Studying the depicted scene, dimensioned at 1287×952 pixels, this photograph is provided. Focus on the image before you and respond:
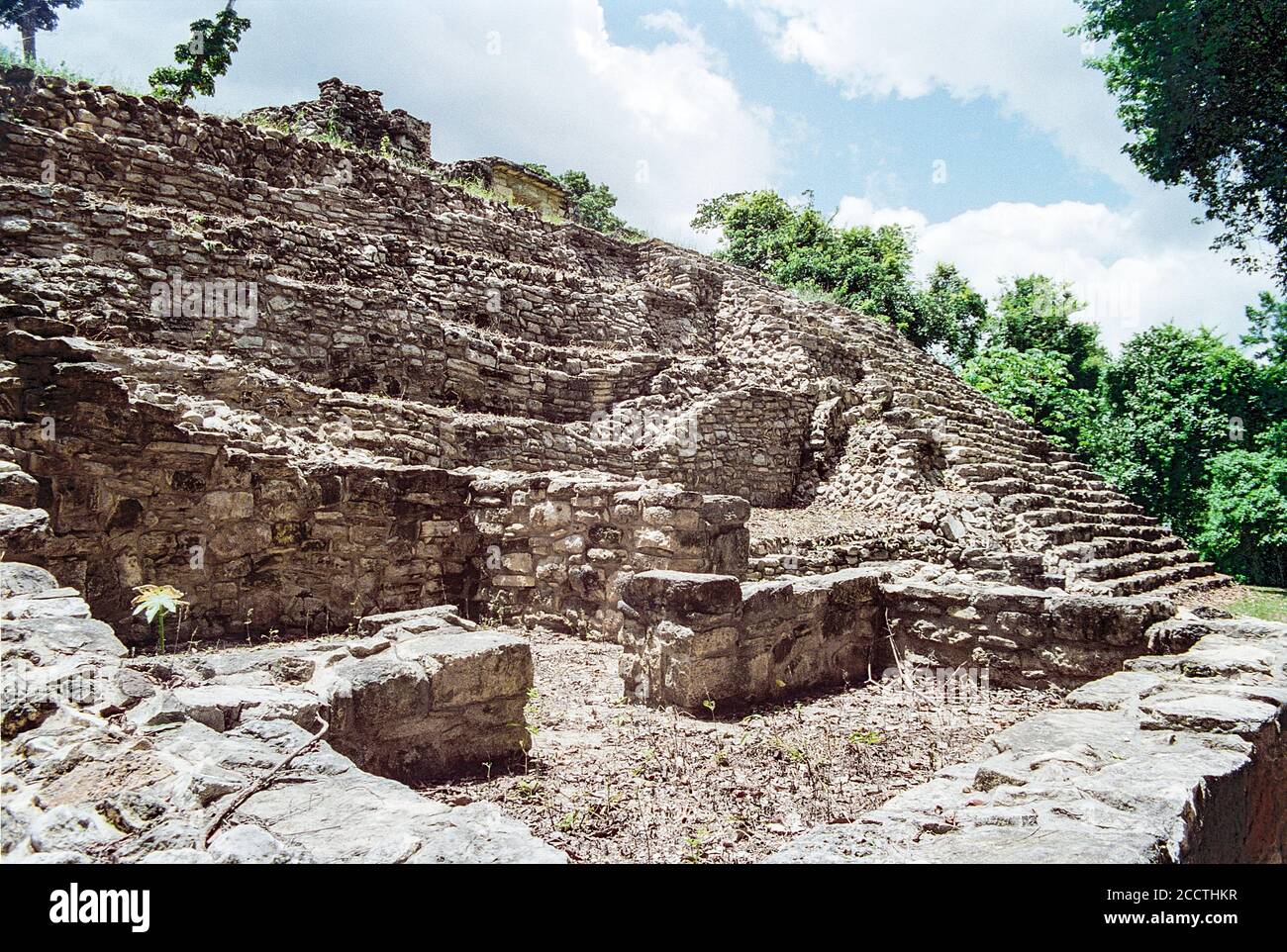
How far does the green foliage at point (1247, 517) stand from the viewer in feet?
54.5

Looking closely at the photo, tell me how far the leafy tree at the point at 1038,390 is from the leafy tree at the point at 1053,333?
1246 mm

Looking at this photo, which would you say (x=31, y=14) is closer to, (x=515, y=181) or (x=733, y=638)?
(x=515, y=181)

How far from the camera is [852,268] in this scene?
923 inches

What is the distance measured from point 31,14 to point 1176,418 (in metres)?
39.3

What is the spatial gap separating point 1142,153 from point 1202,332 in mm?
7080

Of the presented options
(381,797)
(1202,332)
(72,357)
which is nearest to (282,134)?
(72,357)

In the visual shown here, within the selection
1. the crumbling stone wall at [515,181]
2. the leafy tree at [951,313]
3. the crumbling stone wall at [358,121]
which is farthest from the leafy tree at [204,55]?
the leafy tree at [951,313]

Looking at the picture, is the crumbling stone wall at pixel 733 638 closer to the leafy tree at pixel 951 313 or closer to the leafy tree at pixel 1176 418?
the leafy tree at pixel 1176 418

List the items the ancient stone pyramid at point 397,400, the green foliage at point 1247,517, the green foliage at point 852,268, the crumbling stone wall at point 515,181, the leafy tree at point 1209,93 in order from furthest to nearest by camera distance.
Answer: the green foliage at point 852,268, the crumbling stone wall at point 515,181, the green foliage at point 1247,517, the leafy tree at point 1209,93, the ancient stone pyramid at point 397,400

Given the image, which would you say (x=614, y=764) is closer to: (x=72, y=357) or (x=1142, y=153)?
(x=72, y=357)

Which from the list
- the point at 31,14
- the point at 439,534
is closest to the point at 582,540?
the point at 439,534

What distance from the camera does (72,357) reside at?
505cm

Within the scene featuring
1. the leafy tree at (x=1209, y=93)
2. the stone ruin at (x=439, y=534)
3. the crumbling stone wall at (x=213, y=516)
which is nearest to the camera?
the stone ruin at (x=439, y=534)

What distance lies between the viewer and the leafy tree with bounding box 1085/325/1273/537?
59.0 feet
